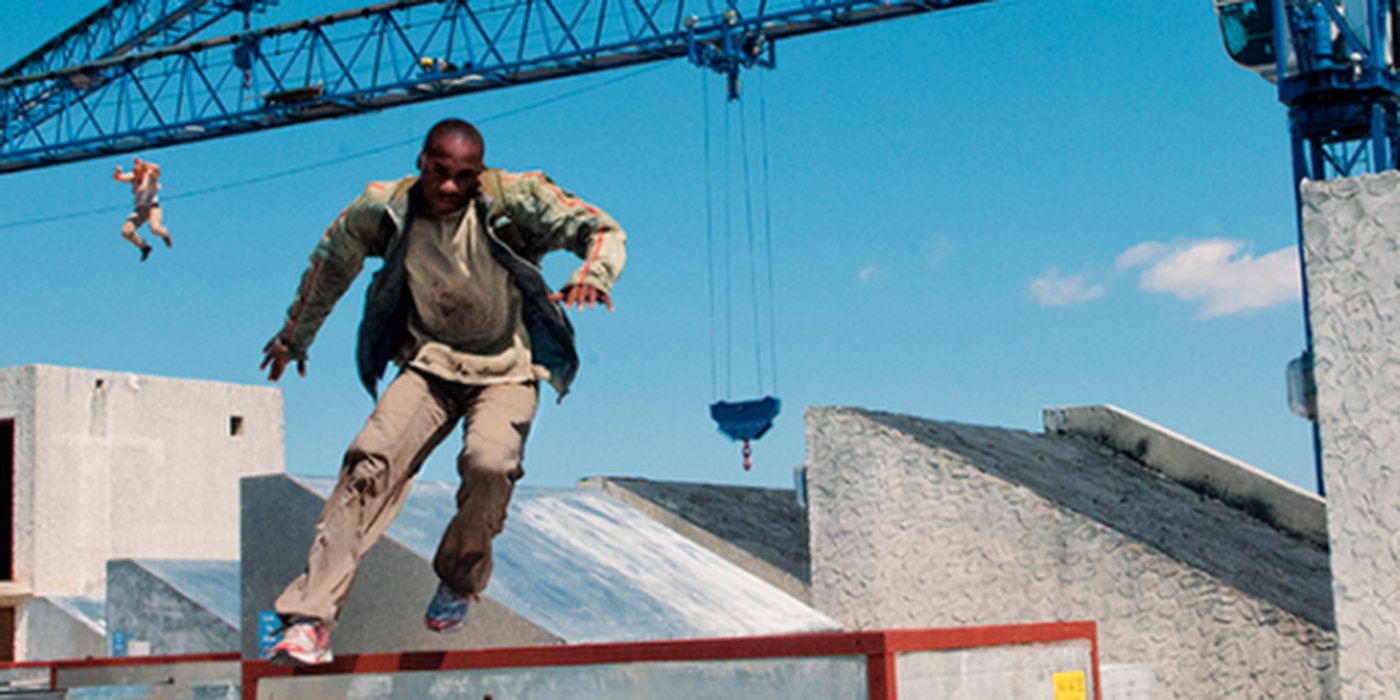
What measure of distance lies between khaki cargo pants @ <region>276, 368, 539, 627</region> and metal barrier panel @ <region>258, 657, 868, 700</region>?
1.17 ft

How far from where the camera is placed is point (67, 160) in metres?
27.2

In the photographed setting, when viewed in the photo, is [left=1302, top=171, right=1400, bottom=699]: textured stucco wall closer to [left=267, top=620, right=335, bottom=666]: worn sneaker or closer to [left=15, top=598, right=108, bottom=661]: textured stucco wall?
[left=267, top=620, right=335, bottom=666]: worn sneaker

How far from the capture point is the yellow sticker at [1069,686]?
512 cm

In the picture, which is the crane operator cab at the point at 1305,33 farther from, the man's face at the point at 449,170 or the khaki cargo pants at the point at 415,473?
the khaki cargo pants at the point at 415,473

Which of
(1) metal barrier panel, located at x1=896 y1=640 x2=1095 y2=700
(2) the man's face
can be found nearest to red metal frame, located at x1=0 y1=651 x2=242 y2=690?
(2) the man's face

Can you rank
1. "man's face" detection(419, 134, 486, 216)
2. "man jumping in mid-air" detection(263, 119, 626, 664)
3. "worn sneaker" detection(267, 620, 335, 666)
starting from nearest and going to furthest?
"worn sneaker" detection(267, 620, 335, 666) < "man jumping in mid-air" detection(263, 119, 626, 664) < "man's face" detection(419, 134, 486, 216)

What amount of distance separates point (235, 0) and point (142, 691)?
23778 mm

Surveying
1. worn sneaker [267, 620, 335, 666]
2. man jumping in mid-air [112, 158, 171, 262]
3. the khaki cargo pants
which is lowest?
worn sneaker [267, 620, 335, 666]

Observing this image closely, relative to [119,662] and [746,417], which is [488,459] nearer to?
[119,662]

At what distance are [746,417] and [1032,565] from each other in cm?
529

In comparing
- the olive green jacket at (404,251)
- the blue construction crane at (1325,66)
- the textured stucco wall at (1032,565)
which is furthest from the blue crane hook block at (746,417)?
the olive green jacket at (404,251)

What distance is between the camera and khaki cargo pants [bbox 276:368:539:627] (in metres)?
5.29

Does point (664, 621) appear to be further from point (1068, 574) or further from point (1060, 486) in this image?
point (1060, 486)

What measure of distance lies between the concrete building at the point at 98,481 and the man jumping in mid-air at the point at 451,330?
43.4ft
